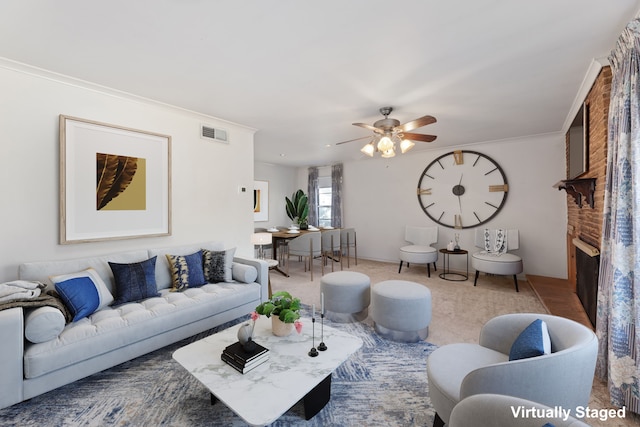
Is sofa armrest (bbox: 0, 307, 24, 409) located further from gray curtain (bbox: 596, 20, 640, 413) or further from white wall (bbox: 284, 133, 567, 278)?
white wall (bbox: 284, 133, 567, 278)

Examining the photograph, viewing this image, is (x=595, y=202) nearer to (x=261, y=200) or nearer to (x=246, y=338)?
(x=246, y=338)

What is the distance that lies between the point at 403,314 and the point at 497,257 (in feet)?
8.73

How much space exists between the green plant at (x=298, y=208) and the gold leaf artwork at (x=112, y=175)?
393cm

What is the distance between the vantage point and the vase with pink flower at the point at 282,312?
1985 mm

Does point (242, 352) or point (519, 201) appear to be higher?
point (519, 201)

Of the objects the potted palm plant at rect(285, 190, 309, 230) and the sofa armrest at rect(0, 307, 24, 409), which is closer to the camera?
the sofa armrest at rect(0, 307, 24, 409)

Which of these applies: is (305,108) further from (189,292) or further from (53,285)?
(53,285)

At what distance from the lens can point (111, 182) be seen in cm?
287

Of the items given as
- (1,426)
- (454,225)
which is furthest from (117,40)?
(454,225)

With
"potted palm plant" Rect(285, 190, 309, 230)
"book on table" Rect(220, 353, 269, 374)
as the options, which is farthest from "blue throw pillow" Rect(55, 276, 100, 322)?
"potted palm plant" Rect(285, 190, 309, 230)

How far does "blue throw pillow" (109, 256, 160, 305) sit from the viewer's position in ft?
8.29

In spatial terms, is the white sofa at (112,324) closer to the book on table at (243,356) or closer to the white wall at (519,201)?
the book on table at (243,356)

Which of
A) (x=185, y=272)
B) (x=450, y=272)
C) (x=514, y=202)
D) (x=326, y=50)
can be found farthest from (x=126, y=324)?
(x=514, y=202)

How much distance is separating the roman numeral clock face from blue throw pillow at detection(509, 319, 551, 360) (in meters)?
4.21
